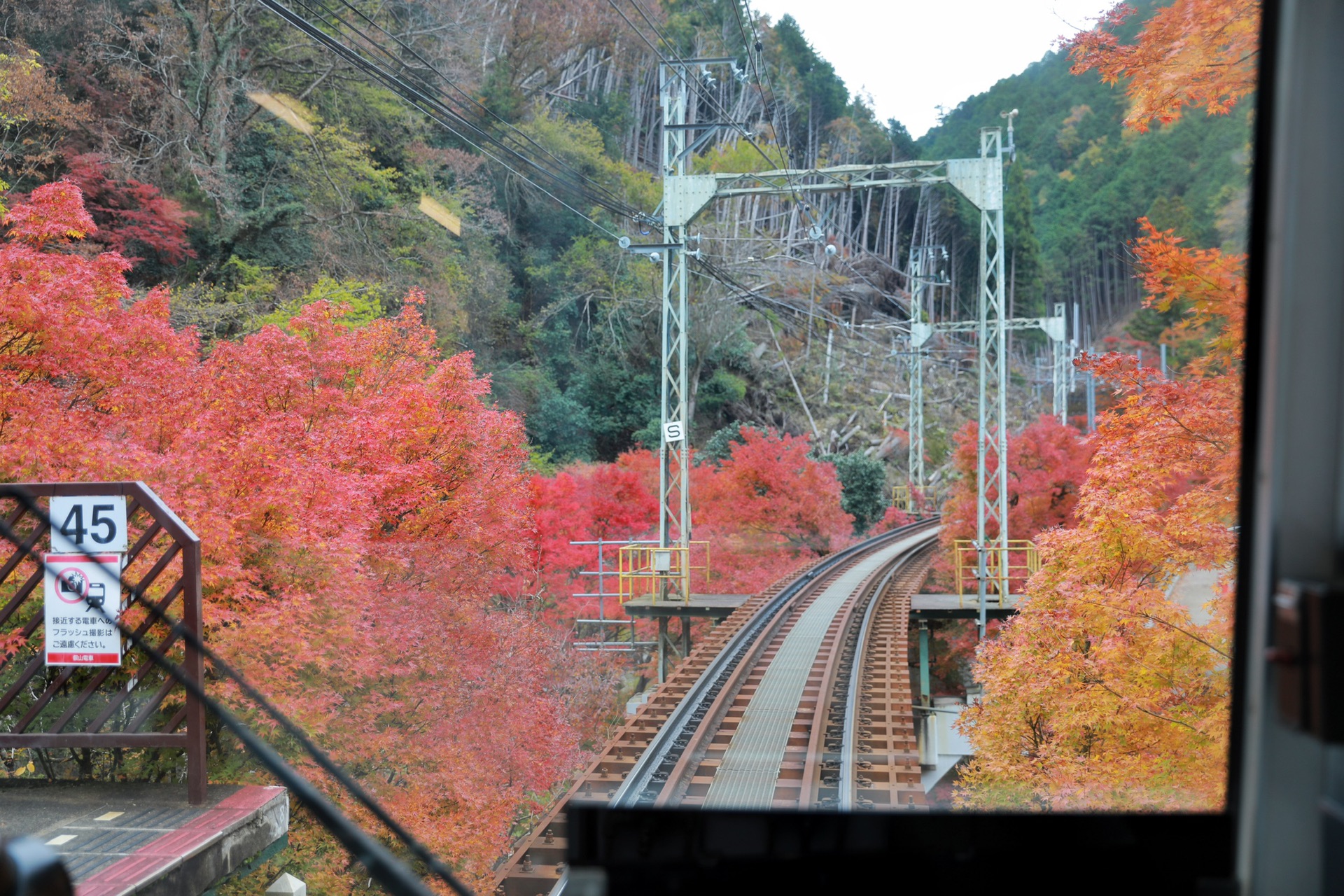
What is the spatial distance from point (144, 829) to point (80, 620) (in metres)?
0.96

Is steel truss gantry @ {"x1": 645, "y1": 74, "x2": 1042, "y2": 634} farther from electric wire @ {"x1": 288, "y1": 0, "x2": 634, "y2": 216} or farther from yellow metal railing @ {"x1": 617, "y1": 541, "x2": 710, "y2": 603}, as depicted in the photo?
electric wire @ {"x1": 288, "y1": 0, "x2": 634, "y2": 216}

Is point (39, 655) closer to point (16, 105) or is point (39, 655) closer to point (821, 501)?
point (16, 105)

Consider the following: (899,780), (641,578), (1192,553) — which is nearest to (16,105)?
(641,578)

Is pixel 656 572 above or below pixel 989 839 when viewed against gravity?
below

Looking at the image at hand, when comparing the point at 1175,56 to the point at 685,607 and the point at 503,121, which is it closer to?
the point at 685,607

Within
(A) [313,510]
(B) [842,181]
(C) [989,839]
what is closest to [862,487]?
(B) [842,181]

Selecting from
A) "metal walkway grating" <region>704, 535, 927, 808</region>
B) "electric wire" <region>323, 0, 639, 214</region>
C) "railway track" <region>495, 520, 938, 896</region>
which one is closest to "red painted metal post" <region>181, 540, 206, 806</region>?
"railway track" <region>495, 520, 938, 896</region>

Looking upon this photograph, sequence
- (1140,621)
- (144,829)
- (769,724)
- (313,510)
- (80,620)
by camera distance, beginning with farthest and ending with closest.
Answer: (769,724), (313,510), (1140,621), (80,620), (144,829)

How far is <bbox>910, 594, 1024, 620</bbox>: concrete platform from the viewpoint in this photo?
30.2 feet

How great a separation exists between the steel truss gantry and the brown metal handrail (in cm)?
480

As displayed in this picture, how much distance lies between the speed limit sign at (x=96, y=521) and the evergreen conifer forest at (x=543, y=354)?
1.04 meters

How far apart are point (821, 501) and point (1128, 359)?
28.5 feet

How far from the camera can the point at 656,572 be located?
9.12 m

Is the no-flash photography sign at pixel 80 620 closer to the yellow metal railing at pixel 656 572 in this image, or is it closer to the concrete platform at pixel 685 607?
the yellow metal railing at pixel 656 572
